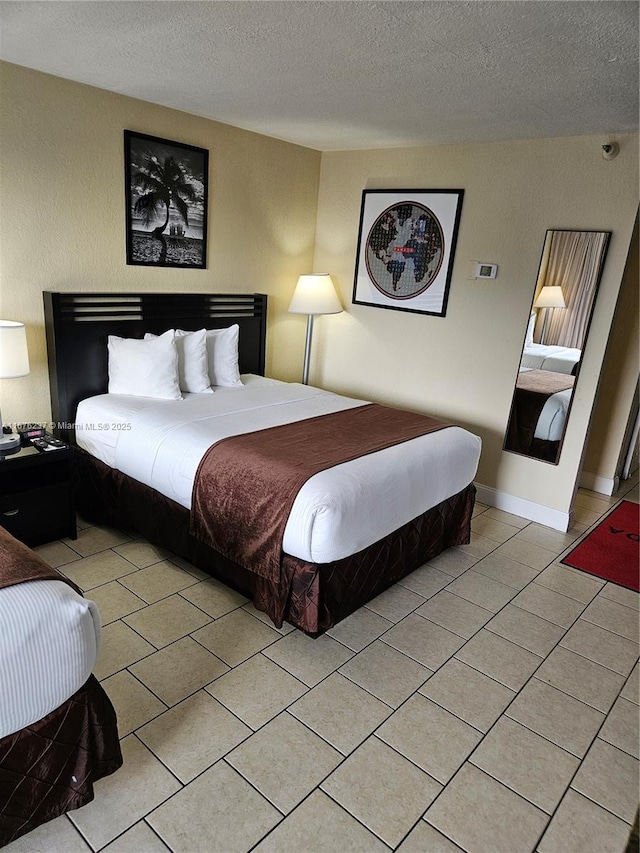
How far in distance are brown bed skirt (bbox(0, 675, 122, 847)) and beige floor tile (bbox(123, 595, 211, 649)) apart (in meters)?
0.71

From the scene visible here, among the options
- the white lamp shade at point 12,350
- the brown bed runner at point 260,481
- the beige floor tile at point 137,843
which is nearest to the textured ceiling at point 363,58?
the white lamp shade at point 12,350

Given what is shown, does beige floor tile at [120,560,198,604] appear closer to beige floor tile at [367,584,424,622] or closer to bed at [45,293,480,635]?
bed at [45,293,480,635]

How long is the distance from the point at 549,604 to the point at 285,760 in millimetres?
1712

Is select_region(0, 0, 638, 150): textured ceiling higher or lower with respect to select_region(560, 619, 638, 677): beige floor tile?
higher

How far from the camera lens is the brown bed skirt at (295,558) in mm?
2451

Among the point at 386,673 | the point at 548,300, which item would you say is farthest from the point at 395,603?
the point at 548,300

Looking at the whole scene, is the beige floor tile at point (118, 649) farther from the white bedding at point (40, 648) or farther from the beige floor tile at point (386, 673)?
the beige floor tile at point (386, 673)

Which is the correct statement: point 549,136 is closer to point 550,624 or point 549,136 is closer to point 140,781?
point 550,624

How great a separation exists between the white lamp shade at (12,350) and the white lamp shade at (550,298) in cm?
308

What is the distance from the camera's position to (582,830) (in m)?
1.79

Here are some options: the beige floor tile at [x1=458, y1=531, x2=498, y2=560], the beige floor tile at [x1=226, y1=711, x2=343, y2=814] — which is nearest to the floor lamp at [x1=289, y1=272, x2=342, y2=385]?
the beige floor tile at [x1=458, y1=531, x2=498, y2=560]

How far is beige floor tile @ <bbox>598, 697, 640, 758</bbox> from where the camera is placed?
213 centimetres

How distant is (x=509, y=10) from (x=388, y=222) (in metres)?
2.48

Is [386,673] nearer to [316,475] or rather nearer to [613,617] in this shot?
[316,475]
